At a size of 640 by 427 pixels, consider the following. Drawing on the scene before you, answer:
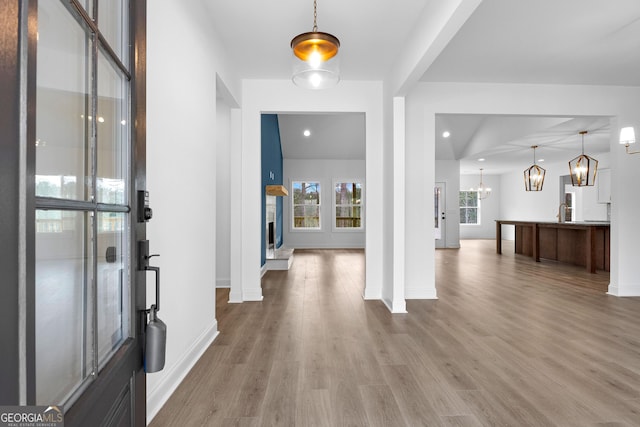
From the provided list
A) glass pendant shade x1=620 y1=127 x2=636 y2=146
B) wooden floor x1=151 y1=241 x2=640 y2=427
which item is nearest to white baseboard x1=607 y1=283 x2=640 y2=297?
wooden floor x1=151 y1=241 x2=640 y2=427

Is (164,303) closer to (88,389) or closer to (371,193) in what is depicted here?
(88,389)

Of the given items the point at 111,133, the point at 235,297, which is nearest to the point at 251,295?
the point at 235,297

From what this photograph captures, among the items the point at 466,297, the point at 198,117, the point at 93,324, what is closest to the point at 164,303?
the point at 93,324

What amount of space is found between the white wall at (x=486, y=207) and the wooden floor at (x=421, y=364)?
9.60m

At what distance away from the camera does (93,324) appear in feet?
3.25

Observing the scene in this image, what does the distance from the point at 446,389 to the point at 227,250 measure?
3577 mm

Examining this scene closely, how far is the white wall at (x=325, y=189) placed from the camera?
9.91m

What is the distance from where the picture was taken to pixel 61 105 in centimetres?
84

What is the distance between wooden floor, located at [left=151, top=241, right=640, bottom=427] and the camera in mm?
1829

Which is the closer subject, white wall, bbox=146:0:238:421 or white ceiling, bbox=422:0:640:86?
white wall, bbox=146:0:238:421

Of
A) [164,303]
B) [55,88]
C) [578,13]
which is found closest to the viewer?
[55,88]

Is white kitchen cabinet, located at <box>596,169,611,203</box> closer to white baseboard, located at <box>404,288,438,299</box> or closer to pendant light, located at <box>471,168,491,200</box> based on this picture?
pendant light, located at <box>471,168,491,200</box>


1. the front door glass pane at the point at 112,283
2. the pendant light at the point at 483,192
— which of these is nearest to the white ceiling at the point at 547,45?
the front door glass pane at the point at 112,283

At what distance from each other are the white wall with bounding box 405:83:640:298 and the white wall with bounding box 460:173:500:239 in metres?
9.26
